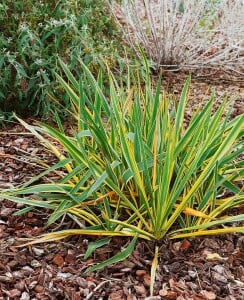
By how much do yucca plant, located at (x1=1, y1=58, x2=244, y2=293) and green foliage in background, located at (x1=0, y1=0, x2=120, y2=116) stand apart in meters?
0.77

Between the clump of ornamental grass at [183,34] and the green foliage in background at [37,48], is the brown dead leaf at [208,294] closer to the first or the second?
the green foliage in background at [37,48]

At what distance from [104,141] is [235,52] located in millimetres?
2492

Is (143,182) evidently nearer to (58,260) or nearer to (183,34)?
(58,260)

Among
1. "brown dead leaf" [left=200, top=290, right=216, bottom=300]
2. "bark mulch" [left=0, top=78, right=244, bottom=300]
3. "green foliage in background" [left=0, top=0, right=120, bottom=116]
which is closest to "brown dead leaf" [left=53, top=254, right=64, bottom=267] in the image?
"bark mulch" [left=0, top=78, right=244, bottom=300]

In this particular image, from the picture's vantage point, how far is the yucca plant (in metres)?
2.46

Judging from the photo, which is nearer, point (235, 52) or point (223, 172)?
point (223, 172)

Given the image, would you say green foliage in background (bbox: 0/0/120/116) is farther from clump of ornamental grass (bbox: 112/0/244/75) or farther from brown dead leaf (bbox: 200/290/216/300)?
brown dead leaf (bbox: 200/290/216/300)

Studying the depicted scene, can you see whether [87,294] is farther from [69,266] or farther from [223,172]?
[223,172]

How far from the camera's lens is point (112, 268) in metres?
2.43

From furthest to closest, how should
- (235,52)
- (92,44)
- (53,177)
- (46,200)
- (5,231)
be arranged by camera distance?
(235,52), (92,44), (53,177), (46,200), (5,231)

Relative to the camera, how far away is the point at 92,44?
12.3 feet

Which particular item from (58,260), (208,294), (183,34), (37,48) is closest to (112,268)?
(58,260)

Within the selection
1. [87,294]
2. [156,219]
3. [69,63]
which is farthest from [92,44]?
[87,294]

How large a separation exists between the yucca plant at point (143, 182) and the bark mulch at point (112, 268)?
0.20 ft
